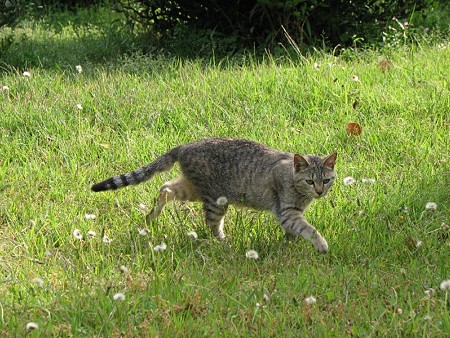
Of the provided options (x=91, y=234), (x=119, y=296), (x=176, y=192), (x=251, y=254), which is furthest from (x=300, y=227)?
(x=119, y=296)

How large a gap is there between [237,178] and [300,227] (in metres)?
0.70

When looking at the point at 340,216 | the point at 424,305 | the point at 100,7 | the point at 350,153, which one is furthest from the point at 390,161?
the point at 100,7

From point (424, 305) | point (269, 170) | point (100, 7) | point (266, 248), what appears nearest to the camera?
point (424, 305)

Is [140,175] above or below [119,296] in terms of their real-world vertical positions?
below

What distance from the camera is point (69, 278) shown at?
16.3ft

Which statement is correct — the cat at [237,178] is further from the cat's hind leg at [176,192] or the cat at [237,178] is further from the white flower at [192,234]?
the white flower at [192,234]

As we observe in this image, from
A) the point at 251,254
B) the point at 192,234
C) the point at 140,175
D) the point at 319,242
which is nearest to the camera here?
the point at 251,254

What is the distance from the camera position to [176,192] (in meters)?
6.12

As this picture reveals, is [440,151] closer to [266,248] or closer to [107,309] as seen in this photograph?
[266,248]

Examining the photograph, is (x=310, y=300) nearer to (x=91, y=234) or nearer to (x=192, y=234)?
(x=192, y=234)

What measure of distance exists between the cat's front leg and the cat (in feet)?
0.06

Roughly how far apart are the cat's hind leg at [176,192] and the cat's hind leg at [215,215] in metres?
0.20

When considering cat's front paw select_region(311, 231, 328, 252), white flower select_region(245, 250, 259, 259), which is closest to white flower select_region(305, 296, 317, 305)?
white flower select_region(245, 250, 259, 259)

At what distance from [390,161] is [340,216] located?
107 centimetres
